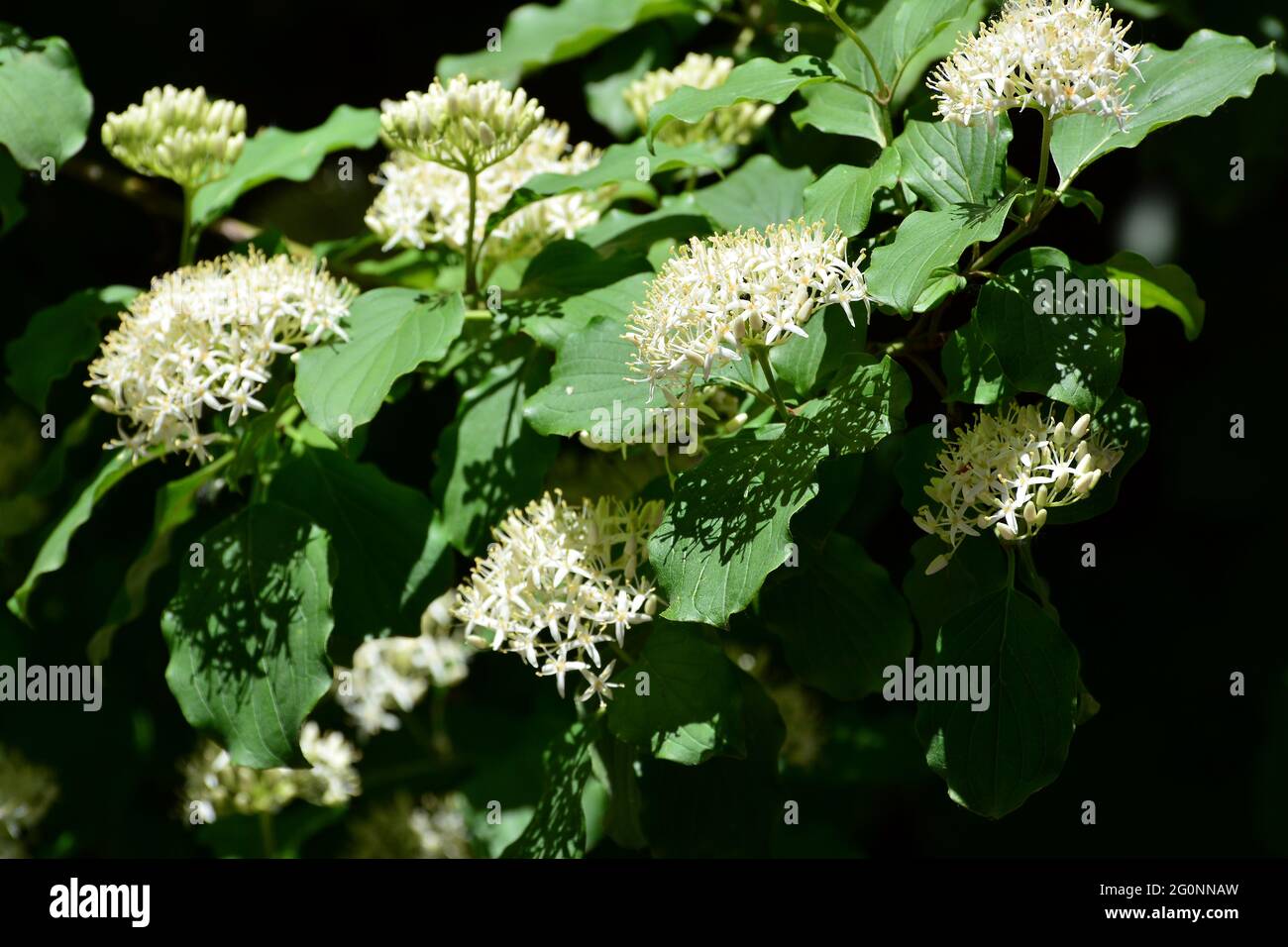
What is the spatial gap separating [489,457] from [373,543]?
216mm

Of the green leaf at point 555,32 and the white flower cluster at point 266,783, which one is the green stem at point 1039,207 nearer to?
the green leaf at point 555,32

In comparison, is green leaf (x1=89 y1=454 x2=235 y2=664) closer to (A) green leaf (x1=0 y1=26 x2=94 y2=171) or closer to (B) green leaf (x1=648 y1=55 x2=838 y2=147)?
(A) green leaf (x1=0 y1=26 x2=94 y2=171)

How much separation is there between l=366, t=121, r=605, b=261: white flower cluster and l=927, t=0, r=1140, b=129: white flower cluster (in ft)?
2.40

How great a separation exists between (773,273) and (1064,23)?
41cm

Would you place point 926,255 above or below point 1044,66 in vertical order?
below

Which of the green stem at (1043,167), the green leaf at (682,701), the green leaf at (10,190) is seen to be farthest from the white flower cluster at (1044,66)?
the green leaf at (10,190)

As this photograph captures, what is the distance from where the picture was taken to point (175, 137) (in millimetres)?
2004

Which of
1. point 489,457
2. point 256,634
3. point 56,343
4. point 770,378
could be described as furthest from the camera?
point 56,343

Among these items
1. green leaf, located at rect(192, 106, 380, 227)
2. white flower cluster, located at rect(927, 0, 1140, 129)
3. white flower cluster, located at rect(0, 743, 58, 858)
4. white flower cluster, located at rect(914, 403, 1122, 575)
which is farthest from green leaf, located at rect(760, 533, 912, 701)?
white flower cluster, located at rect(0, 743, 58, 858)

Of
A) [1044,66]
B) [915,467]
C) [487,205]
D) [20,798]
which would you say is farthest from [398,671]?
[1044,66]

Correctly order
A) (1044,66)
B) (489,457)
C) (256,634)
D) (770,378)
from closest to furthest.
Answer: (1044,66)
(770,378)
(256,634)
(489,457)

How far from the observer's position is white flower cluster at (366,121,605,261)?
1997mm

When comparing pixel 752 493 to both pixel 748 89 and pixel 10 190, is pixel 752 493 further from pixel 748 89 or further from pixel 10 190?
pixel 10 190
